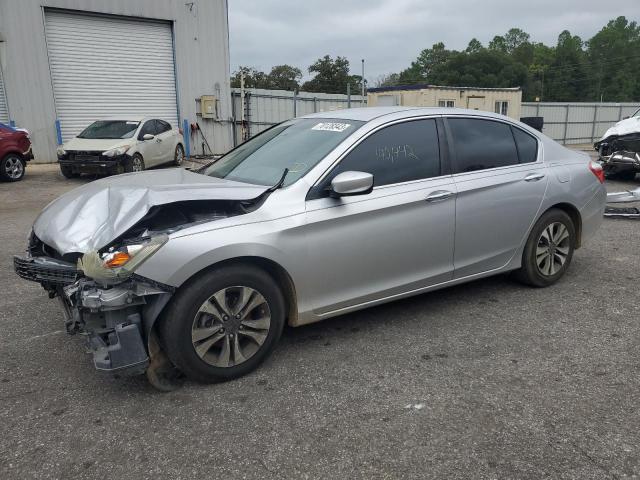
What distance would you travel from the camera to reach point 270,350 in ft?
11.0

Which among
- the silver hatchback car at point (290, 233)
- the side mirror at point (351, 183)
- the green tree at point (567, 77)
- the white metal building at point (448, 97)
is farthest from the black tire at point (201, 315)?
the green tree at point (567, 77)

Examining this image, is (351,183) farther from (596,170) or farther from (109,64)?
(109,64)

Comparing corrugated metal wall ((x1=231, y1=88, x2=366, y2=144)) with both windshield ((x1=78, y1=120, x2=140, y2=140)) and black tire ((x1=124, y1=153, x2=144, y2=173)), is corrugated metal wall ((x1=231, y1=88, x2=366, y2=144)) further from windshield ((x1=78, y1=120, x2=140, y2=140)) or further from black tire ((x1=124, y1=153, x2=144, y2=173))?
black tire ((x1=124, y1=153, x2=144, y2=173))

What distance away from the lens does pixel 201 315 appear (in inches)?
119

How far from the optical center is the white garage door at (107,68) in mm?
17047

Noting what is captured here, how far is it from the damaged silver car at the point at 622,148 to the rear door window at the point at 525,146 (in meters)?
7.41

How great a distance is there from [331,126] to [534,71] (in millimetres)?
99914

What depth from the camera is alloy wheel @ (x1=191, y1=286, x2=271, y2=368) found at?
304cm

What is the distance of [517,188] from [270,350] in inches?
97.4

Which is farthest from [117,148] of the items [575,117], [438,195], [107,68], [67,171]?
[575,117]

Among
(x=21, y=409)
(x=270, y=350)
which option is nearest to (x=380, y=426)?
(x=270, y=350)

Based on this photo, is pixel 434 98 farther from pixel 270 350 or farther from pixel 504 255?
pixel 270 350

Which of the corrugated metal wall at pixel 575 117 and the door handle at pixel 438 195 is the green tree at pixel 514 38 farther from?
the door handle at pixel 438 195

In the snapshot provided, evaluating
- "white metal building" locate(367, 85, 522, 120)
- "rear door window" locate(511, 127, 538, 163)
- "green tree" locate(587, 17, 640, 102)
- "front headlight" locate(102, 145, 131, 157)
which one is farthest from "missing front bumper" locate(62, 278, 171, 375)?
"green tree" locate(587, 17, 640, 102)
